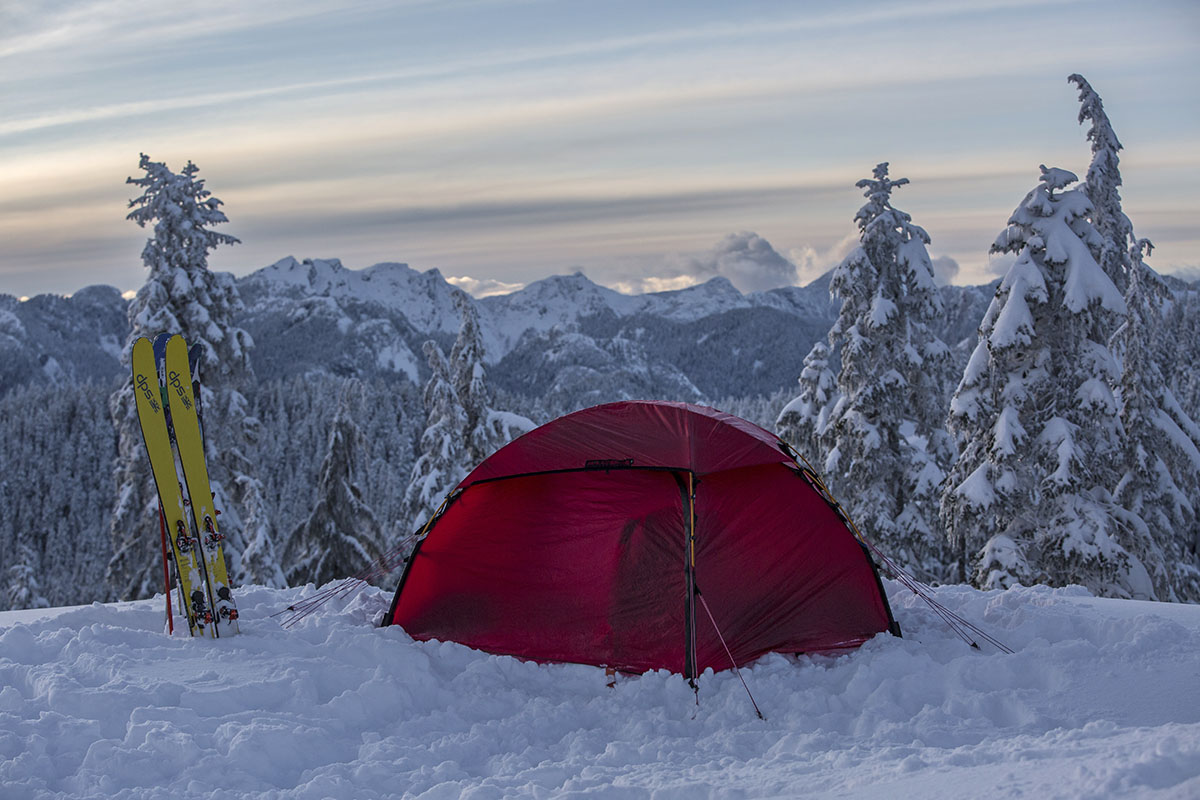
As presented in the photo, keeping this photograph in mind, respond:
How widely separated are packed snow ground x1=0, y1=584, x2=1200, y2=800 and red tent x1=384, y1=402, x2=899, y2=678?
0.38m

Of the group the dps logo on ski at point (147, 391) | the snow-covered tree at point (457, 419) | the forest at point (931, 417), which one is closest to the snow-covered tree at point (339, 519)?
the forest at point (931, 417)

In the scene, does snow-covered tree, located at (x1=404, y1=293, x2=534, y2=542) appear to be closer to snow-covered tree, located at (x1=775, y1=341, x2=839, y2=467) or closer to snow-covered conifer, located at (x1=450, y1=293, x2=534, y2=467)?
snow-covered conifer, located at (x1=450, y1=293, x2=534, y2=467)

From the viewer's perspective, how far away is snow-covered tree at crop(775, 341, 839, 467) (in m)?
21.0

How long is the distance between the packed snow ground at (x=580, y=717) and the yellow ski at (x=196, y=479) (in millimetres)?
351

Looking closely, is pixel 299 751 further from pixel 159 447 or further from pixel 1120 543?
pixel 1120 543

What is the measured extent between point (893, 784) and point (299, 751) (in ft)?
12.4

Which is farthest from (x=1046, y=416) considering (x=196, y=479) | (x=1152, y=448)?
(x=196, y=479)

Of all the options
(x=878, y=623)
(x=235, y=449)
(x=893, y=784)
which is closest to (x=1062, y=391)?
(x=878, y=623)

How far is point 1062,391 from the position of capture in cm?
1468

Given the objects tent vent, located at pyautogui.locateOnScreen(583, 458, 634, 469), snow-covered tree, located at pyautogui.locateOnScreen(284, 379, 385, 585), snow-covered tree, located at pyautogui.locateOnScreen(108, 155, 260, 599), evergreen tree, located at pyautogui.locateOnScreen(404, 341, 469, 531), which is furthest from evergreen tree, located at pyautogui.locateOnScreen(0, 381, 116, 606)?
tent vent, located at pyautogui.locateOnScreen(583, 458, 634, 469)

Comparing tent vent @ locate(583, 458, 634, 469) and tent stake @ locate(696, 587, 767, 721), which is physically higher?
tent vent @ locate(583, 458, 634, 469)

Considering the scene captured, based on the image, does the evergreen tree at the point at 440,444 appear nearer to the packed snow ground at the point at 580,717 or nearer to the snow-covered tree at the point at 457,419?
the snow-covered tree at the point at 457,419

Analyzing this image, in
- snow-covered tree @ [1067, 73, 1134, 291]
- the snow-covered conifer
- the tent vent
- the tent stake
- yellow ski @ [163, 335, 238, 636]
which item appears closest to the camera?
the tent stake

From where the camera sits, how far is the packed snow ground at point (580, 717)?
516 centimetres
